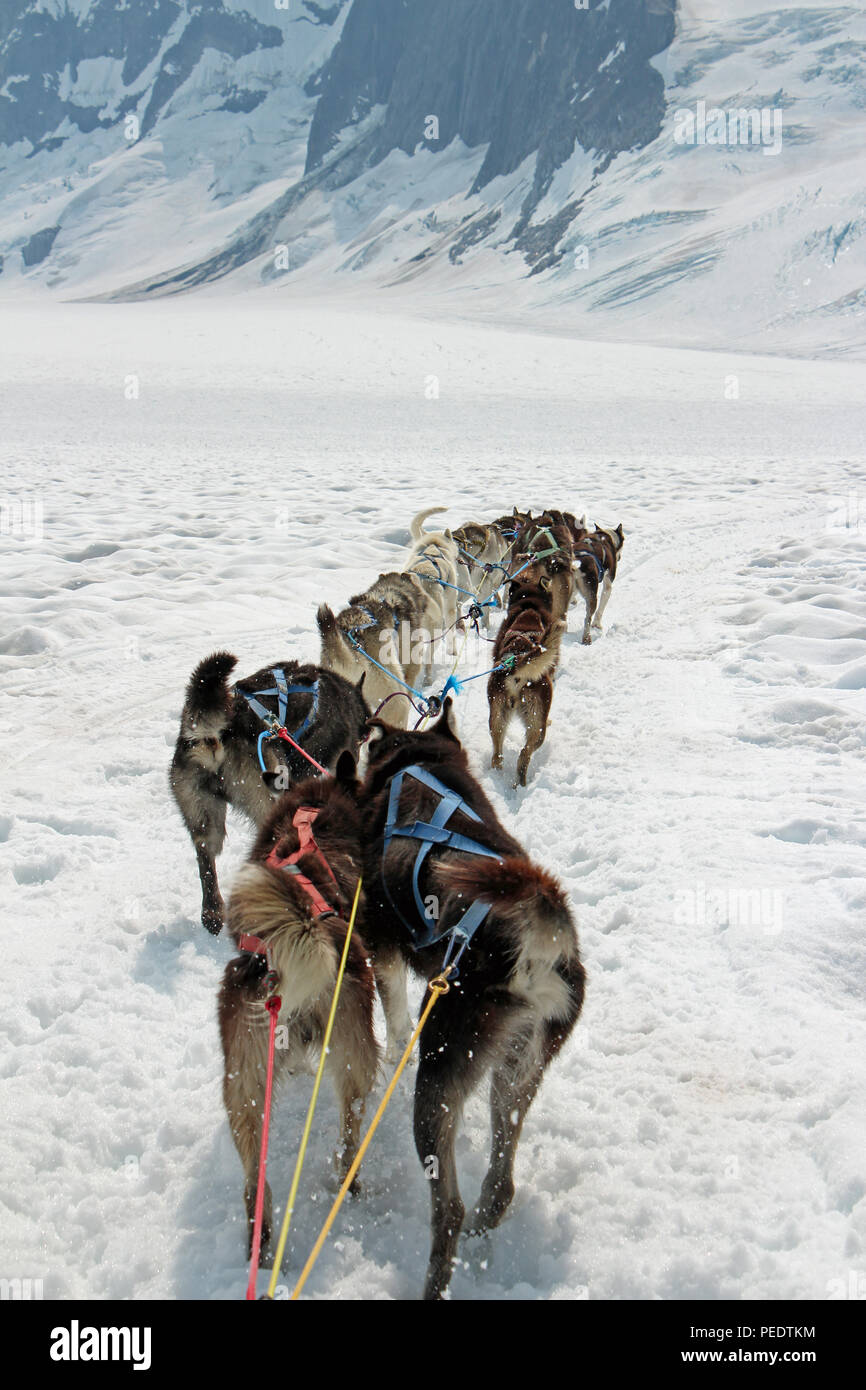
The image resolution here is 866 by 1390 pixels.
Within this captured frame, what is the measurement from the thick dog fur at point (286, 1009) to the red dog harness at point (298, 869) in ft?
0.07

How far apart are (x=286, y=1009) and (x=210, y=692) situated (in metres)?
1.59

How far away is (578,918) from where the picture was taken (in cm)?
336

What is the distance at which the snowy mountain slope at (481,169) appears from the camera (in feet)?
135

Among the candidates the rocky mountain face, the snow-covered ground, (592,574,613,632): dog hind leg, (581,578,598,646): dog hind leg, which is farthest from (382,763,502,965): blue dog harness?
the rocky mountain face

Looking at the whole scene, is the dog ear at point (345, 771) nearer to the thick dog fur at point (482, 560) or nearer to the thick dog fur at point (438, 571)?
the thick dog fur at point (438, 571)

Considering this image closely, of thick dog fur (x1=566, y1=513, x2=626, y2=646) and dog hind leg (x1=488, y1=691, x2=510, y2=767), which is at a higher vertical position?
thick dog fur (x1=566, y1=513, x2=626, y2=646)

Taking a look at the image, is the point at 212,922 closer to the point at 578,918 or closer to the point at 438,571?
the point at 578,918

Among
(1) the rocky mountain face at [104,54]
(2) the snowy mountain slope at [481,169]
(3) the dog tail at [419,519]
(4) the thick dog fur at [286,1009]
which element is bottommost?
(4) the thick dog fur at [286,1009]

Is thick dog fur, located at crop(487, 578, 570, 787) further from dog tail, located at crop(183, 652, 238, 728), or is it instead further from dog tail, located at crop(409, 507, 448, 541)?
dog tail, located at crop(409, 507, 448, 541)

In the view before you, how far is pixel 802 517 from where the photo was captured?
1030cm

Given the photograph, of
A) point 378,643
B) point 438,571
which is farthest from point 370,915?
point 438,571

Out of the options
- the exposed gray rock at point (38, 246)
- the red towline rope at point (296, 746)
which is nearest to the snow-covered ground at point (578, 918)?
the red towline rope at point (296, 746)

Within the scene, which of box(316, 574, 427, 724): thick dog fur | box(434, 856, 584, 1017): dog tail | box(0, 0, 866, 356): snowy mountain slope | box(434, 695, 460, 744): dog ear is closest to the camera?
box(434, 856, 584, 1017): dog tail

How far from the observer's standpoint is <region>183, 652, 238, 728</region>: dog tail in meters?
3.26
